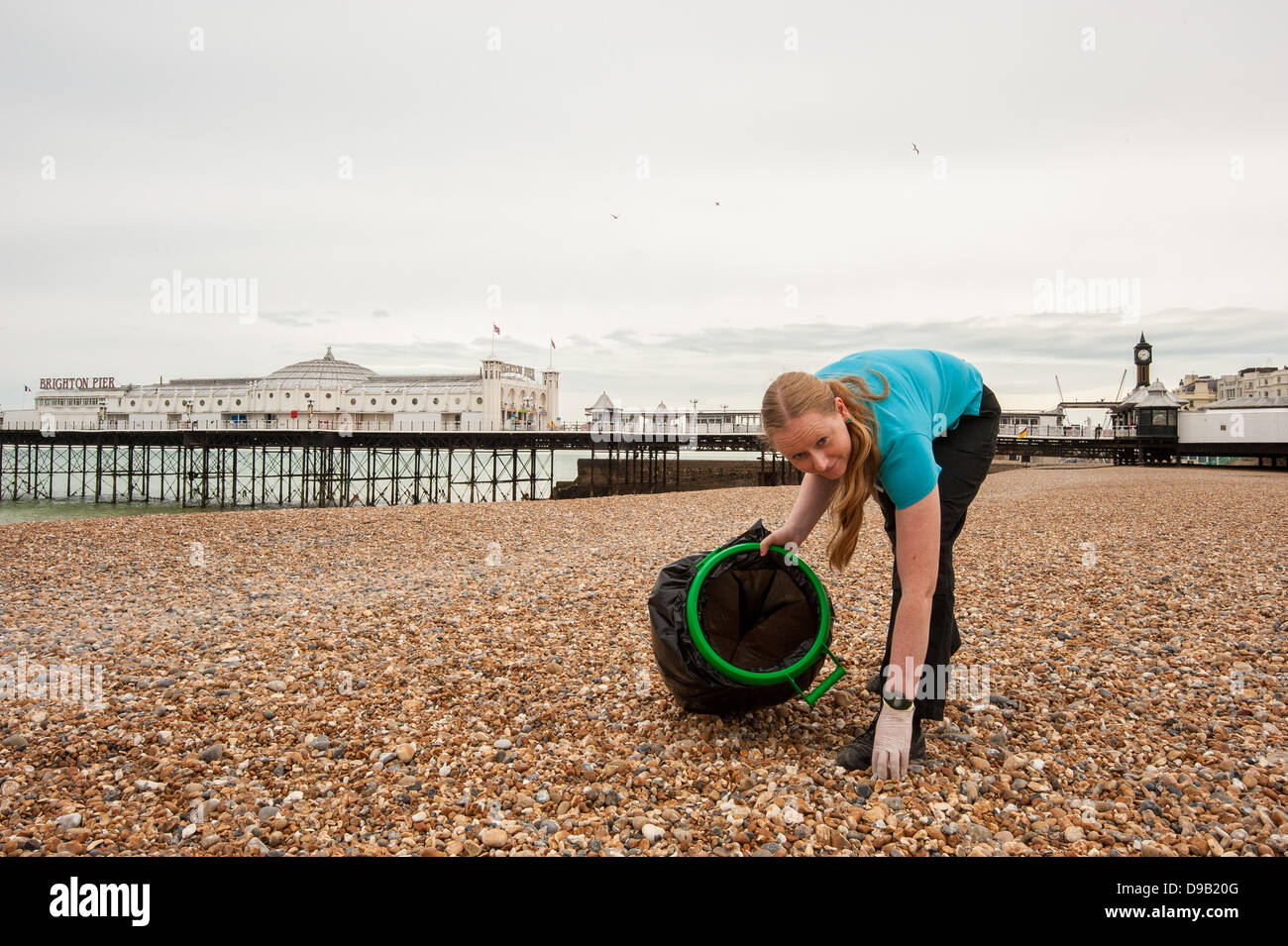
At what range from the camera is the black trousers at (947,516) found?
264 centimetres

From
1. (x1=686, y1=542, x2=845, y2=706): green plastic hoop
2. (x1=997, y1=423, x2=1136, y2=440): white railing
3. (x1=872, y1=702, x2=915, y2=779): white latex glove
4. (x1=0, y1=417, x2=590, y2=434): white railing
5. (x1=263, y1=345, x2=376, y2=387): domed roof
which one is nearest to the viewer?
(x1=872, y1=702, x2=915, y2=779): white latex glove

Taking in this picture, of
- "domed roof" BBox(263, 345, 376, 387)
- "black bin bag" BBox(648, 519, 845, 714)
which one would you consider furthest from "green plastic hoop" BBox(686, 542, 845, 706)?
"domed roof" BBox(263, 345, 376, 387)

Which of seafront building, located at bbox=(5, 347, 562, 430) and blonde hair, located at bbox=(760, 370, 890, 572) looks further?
seafront building, located at bbox=(5, 347, 562, 430)

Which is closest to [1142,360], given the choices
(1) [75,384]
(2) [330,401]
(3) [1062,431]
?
(3) [1062,431]

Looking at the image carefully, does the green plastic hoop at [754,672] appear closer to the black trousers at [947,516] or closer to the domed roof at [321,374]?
the black trousers at [947,516]

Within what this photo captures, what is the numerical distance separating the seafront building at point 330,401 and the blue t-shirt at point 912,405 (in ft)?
142

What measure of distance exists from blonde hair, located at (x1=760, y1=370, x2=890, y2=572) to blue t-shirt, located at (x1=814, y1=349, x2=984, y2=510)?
0.03m

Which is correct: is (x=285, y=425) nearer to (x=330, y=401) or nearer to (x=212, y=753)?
(x=330, y=401)

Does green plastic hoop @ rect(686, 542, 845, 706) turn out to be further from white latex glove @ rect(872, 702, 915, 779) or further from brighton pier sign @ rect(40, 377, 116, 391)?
brighton pier sign @ rect(40, 377, 116, 391)

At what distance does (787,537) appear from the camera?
2.82m

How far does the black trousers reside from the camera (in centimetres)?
264

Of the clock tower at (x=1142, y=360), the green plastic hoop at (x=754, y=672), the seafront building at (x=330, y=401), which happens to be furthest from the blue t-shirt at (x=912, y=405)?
the clock tower at (x=1142, y=360)

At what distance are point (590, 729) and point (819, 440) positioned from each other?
1.54m
